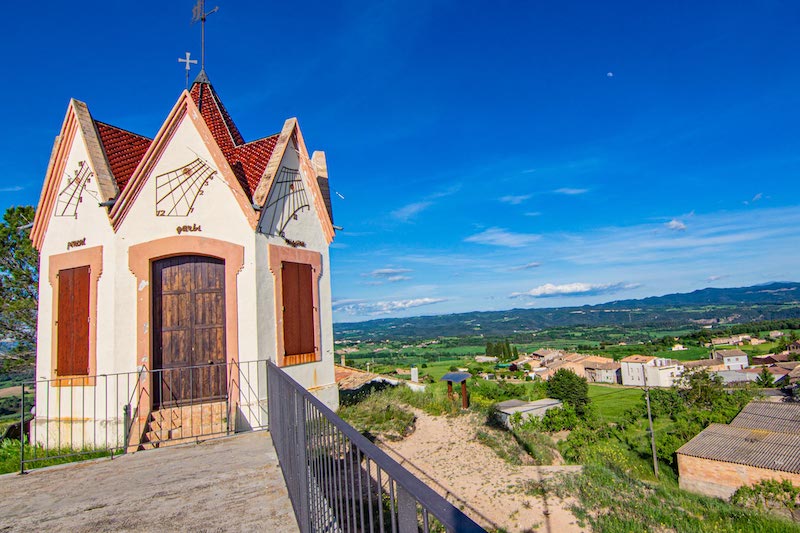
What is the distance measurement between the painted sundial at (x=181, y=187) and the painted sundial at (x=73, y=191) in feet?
5.87

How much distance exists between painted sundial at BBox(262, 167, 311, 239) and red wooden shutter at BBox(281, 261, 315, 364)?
34.6 inches

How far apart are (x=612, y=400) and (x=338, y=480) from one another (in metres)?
78.1

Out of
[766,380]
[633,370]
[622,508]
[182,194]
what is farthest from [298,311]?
[633,370]

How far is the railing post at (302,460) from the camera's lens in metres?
3.54

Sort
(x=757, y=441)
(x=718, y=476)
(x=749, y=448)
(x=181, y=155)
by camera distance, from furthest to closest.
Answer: (x=757, y=441)
(x=749, y=448)
(x=718, y=476)
(x=181, y=155)

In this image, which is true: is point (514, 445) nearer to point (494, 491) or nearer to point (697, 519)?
point (494, 491)

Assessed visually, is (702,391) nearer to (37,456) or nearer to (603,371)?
(603,371)

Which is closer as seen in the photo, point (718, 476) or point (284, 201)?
point (284, 201)

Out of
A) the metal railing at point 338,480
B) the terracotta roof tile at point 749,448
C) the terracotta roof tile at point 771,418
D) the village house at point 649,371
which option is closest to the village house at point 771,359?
the village house at point 649,371

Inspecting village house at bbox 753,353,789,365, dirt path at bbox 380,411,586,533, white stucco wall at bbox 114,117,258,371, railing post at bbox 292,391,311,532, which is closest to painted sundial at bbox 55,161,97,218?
white stucco wall at bbox 114,117,258,371

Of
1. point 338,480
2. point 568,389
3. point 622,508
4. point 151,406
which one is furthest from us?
point 568,389

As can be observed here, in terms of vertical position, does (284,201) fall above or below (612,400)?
above

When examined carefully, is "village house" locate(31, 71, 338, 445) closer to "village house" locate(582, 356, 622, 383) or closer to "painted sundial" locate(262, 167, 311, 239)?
"painted sundial" locate(262, 167, 311, 239)

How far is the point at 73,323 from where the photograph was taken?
9.84 m
